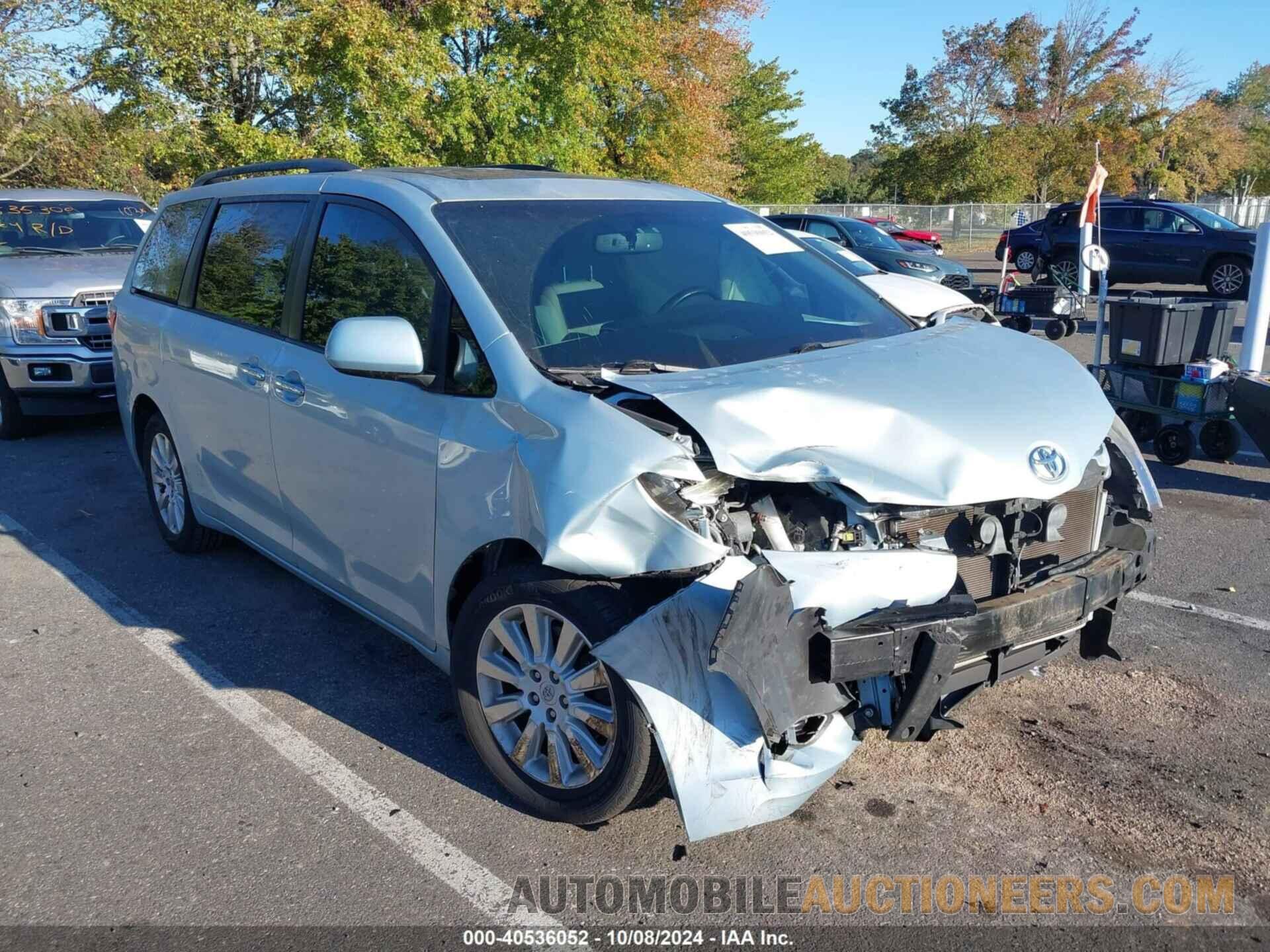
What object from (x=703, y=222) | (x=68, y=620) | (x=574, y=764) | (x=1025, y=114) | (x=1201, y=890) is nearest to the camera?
(x=1201, y=890)

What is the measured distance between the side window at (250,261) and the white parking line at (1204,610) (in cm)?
409

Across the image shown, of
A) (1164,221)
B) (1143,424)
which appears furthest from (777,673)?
(1164,221)

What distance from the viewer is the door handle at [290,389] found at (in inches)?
157

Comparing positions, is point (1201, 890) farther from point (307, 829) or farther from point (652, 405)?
point (307, 829)

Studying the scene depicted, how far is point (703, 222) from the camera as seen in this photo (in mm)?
4250

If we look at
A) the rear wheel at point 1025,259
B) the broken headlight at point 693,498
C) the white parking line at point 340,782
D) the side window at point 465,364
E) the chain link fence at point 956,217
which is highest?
the chain link fence at point 956,217

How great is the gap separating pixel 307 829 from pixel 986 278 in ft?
84.3

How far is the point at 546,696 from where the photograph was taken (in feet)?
10.2

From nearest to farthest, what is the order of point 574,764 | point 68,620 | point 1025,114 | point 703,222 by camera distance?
1. point 574,764
2. point 703,222
3. point 68,620
4. point 1025,114

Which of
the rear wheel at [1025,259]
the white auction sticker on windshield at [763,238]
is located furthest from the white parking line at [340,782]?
the rear wheel at [1025,259]

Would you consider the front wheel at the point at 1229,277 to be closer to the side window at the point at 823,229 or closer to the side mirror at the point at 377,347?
the side window at the point at 823,229

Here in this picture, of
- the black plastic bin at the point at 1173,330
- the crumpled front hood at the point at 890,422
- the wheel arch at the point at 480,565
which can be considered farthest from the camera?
the black plastic bin at the point at 1173,330

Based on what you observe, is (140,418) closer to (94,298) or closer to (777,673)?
(94,298)

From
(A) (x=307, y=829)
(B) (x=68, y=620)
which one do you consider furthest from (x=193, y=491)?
(A) (x=307, y=829)
